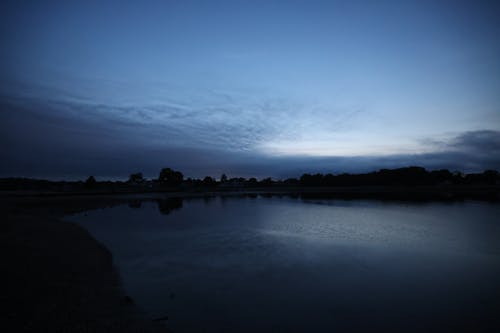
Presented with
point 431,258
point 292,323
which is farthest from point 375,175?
point 292,323

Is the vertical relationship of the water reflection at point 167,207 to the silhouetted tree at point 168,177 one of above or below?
below

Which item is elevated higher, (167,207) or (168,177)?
(168,177)

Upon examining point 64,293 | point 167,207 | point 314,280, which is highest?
point 64,293

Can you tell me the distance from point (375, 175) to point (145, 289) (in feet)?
466

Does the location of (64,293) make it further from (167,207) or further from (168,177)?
(168,177)

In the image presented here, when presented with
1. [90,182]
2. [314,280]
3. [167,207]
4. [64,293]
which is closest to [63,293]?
[64,293]

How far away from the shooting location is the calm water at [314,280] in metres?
7.84

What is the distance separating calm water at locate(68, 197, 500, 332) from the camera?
784cm

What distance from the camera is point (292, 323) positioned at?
7.66 m

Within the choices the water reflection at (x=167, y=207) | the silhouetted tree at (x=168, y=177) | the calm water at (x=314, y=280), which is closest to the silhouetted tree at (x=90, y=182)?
the silhouetted tree at (x=168, y=177)

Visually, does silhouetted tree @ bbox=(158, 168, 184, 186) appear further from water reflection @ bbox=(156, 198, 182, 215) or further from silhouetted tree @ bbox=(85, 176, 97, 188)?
water reflection @ bbox=(156, 198, 182, 215)

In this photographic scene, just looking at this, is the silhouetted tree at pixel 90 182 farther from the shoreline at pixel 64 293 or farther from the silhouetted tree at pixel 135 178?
the shoreline at pixel 64 293

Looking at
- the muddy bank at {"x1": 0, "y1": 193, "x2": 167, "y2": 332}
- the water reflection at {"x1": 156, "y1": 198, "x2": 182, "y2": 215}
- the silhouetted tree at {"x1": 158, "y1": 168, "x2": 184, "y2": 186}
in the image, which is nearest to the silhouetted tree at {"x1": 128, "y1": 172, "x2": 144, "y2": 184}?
the silhouetted tree at {"x1": 158, "y1": 168, "x2": 184, "y2": 186}

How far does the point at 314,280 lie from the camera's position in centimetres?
1103
